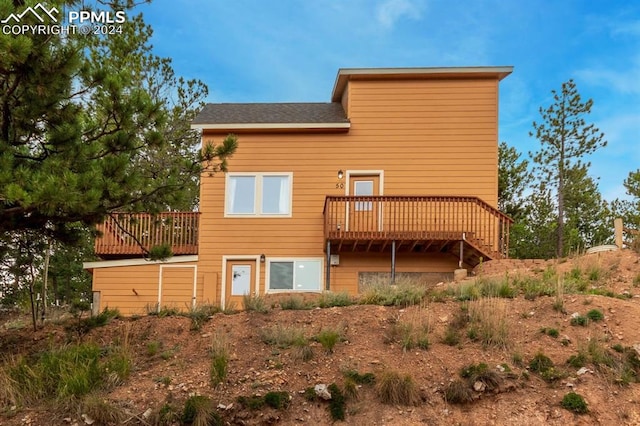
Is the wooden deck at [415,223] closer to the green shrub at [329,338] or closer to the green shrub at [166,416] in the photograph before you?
the green shrub at [329,338]

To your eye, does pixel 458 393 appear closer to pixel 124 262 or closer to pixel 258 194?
pixel 258 194

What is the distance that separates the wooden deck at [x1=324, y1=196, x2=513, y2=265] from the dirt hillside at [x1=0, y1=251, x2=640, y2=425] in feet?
13.6

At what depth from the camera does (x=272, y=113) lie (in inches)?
584

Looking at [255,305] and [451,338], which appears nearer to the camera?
[451,338]

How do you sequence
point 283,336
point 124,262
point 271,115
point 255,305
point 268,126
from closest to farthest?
point 283,336
point 255,305
point 124,262
point 268,126
point 271,115

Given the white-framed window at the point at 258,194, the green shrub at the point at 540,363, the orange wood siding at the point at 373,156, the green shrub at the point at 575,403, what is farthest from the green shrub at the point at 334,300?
the white-framed window at the point at 258,194

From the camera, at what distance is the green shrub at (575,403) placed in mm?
5371

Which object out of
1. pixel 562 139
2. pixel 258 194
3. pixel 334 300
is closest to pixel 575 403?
pixel 334 300

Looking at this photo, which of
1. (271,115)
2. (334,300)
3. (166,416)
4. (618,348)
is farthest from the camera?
(271,115)

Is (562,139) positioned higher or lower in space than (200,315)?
higher

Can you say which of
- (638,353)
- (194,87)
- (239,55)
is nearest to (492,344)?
(638,353)

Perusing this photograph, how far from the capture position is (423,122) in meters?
13.9

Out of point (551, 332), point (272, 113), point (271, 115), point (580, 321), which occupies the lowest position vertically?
point (551, 332)

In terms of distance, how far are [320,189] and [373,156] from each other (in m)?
1.74
